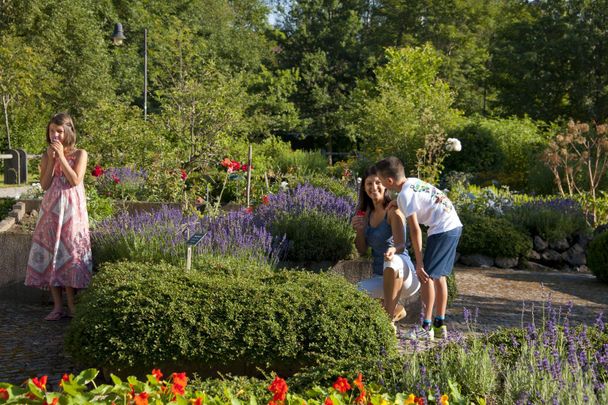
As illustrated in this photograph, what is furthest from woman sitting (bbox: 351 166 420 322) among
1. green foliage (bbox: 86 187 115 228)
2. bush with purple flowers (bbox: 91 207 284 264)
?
green foliage (bbox: 86 187 115 228)

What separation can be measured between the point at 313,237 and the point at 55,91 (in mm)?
23938

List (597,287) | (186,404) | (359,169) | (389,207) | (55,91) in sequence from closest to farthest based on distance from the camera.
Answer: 1. (186,404)
2. (389,207)
3. (597,287)
4. (359,169)
5. (55,91)

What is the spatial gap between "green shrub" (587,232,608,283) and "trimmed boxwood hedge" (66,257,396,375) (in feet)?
18.5

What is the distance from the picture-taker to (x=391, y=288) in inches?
225

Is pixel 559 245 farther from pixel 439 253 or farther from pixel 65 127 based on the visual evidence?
pixel 65 127

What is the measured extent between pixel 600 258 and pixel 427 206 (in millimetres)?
4669

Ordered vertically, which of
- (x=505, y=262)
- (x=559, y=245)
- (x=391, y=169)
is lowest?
(x=505, y=262)

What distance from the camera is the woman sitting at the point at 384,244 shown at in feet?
18.8

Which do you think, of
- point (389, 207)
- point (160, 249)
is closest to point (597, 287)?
point (389, 207)

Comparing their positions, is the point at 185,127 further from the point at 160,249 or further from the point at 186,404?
the point at 186,404

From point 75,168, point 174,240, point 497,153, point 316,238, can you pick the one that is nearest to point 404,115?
point 497,153

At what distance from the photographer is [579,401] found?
306cm

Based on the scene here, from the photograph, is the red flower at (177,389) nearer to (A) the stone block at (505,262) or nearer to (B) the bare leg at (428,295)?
(B) the bare leg at (428,295)

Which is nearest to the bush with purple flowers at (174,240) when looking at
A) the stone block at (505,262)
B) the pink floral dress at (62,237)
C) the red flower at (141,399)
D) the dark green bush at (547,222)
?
the pink floral dress at (62,237)
